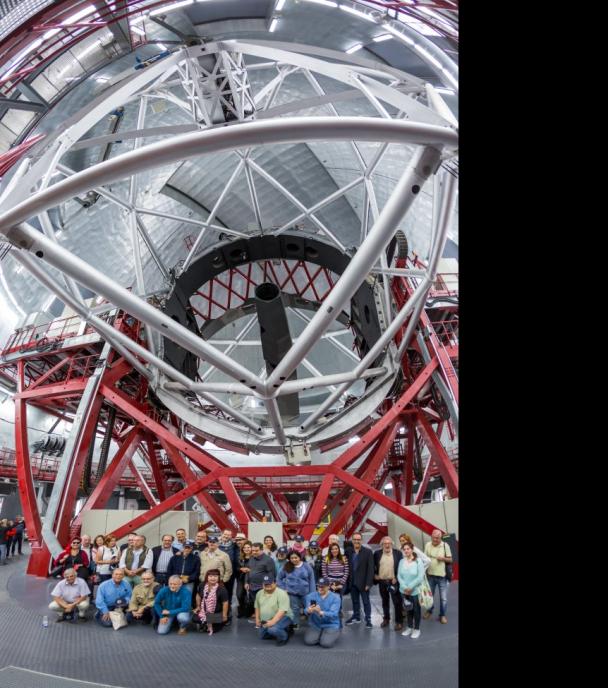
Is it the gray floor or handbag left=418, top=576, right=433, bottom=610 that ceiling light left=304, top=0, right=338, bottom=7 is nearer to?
handbag left=418, top=576, right=433, bottom=610

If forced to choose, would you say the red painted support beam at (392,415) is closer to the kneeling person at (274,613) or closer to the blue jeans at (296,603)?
the blue jeans at (296,603)

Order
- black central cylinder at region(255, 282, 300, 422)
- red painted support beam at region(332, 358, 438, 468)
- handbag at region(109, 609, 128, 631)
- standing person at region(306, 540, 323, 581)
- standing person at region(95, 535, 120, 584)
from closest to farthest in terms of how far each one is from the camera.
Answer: handbag at region(109, 609, 128, 631)
standing person at region(95, 535, 120, 584)
standing person at region(306, 540, 323, 581)
red painted support beam at region(332, 358, 438, 468)
black central cylinder at region(255, 282, 300, 422)

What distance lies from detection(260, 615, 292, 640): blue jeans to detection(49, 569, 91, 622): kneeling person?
3104mm

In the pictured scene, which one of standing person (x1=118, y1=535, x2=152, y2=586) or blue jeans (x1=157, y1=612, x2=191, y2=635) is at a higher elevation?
standing person (x1=118, y1=535, x2=152, y2=586)

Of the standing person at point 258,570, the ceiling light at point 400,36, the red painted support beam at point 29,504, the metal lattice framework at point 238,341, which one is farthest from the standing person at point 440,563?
the red painted support beam at point 29,504

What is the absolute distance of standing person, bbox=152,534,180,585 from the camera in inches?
317

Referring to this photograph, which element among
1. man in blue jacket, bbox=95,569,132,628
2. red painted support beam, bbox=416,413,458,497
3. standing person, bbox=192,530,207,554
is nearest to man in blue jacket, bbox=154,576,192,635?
man in blue jacket, bbox=95,569,132,628

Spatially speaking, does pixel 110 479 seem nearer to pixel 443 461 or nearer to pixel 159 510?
pixel 159 510

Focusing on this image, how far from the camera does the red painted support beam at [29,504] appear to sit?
38.6 ft

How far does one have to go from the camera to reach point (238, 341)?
64.0 ft

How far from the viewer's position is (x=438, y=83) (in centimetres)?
919

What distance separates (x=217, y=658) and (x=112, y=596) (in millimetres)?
2548
